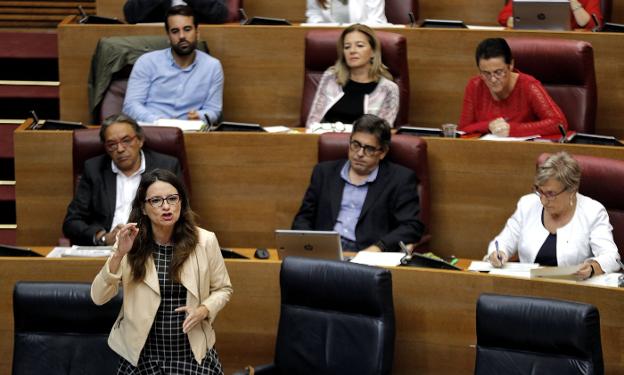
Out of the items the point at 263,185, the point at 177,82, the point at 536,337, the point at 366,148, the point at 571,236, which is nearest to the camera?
the point at 536,337

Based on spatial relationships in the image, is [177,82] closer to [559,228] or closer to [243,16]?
[243,16]

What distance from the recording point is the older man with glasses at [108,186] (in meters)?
3.50

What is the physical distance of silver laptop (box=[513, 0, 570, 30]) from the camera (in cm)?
411

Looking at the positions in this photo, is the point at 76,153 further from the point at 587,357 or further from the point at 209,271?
the point at 587,357

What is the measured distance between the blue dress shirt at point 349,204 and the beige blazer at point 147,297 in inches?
32.3

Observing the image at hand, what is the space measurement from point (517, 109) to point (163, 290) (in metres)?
1.54

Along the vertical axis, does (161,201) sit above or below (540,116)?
below

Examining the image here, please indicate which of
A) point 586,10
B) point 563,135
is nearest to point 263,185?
point 563,135

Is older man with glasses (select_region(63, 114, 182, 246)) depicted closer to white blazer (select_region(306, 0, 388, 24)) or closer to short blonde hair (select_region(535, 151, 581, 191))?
short blonde hair (select_region(535, 151, 581, 191))

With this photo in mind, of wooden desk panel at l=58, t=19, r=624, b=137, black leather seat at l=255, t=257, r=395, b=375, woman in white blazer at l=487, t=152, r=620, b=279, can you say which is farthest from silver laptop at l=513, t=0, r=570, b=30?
black leather seat at l=255, t=257, r=395, b=375

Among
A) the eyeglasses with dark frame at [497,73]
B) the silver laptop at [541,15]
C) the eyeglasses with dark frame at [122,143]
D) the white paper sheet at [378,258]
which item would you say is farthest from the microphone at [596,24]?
the eyeglasses with dark frame at [122,143]

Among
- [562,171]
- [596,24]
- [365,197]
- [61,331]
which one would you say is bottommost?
[61,331]

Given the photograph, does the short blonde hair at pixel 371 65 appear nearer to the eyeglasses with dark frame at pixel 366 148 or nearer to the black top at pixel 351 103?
the black top at pixel 351 103

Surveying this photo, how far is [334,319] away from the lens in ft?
9.39
